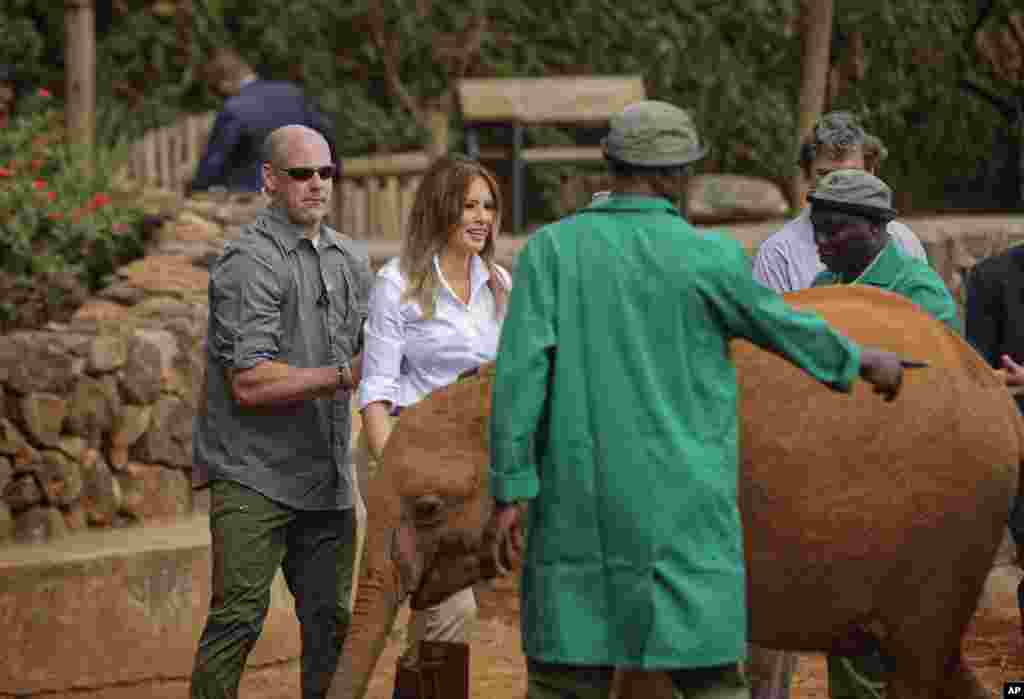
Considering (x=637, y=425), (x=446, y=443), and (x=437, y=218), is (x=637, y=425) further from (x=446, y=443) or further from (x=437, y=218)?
(x=437, y=218)

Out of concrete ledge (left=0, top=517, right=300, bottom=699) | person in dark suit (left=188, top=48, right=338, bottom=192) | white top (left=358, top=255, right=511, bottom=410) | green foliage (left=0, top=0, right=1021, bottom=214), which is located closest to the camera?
white top (left=358, top=255, right=511, bottom=410)

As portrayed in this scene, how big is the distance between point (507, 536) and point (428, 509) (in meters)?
0.45

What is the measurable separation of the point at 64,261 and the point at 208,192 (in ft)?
5.53

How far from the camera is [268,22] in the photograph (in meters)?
18.3

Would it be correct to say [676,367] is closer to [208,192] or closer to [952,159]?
[208,192]

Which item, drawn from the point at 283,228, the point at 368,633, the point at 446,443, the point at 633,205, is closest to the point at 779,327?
the point at 633,205

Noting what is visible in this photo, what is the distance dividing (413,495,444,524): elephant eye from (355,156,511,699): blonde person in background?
933 mm

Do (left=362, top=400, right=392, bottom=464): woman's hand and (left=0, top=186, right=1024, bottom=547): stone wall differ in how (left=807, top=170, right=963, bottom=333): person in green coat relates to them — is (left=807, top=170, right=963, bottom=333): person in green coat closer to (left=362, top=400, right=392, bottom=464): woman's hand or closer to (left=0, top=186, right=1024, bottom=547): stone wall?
(left=362, top=400, right=392, bottom=464): woman's hand

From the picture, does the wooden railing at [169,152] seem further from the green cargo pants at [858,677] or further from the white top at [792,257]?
the green cargo pants at [858,677]

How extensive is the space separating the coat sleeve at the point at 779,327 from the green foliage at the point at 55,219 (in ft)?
23.4

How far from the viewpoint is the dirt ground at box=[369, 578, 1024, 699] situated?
848 centimetres

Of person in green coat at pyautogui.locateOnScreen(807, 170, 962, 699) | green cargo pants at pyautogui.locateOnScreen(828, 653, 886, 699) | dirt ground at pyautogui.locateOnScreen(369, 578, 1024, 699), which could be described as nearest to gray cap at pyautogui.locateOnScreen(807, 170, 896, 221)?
person in green coat at pyautogui.locateOnScreen(807, 170, 962, 699)

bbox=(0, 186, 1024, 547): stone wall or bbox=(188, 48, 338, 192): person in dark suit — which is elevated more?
bbox=(188, 48, 338, 192): person in dark suit

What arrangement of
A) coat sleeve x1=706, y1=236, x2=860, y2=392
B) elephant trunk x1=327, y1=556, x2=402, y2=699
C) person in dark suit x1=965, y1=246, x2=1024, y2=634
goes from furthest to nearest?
1. person in dark suit x1=965, y1=246, x2=1024, y2=634
2. elephant trunk x1=327, y1=556, x2=402, y2=699
3. coat sleeve x1=706, y1=236, x2=860, y2=392
